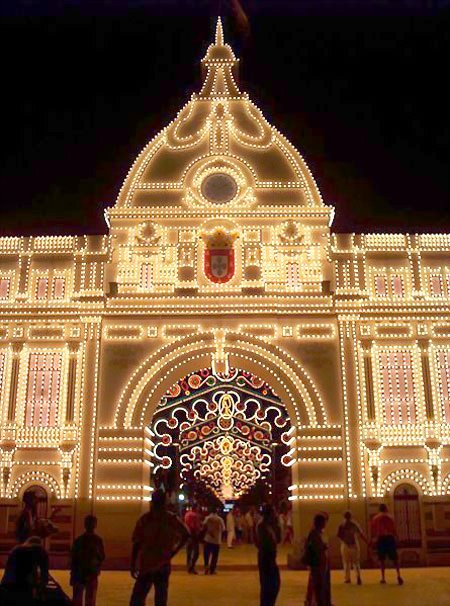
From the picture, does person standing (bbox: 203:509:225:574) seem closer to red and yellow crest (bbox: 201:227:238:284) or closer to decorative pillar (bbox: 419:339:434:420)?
decorative pillar (bbox: 419:339:434:420)

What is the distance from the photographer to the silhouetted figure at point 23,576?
726 centimetres

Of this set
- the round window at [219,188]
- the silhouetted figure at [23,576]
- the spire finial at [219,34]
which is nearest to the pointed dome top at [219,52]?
the spire finial at [219,34]

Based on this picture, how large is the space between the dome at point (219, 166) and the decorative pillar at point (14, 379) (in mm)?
5322

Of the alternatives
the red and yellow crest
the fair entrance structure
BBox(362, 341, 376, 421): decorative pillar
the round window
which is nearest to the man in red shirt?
the fair entrance structure

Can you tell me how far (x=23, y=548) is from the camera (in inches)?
299

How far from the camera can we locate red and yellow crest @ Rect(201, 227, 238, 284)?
2186 centimetres

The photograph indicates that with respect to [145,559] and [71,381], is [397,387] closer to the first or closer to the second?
[71,381]

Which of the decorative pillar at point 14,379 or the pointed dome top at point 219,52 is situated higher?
the pointed dome top at point 219,52

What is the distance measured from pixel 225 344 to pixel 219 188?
16.4ft

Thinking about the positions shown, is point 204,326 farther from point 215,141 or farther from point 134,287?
point 215,141

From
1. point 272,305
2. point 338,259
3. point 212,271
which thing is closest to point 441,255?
point 338,259

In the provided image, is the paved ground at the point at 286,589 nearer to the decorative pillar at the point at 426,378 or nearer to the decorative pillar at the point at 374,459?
the decorative pillar at the point at 374,459

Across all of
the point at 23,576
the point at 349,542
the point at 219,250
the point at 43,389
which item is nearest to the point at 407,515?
the point at 349,542

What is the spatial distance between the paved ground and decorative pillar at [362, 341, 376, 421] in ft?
13.7
